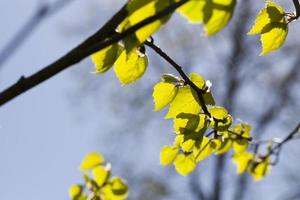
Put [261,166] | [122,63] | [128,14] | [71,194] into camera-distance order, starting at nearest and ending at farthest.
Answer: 1. [128,14]
2. [122,63]
3. [71,194]
4. [261,166]

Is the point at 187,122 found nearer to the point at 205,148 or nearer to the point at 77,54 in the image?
the point at 205,148

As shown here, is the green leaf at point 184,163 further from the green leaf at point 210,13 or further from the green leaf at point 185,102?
the green leaf at point 210,13

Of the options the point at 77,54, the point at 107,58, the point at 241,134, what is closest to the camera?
the point at 77,54

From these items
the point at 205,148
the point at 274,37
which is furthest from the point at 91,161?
the point at 274,37

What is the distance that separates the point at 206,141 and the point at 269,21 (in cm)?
15

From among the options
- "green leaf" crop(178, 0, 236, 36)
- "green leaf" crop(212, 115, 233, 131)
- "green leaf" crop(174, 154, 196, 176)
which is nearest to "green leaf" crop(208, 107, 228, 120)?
"green leaf" crop(212, 115, 233, 131)

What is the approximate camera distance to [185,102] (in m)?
0.54

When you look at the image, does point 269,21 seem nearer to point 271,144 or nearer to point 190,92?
point 190,92

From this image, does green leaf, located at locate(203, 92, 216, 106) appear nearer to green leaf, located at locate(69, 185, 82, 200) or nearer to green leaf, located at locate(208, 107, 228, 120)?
green leaf, located at locate(208, 107, 228, 120)

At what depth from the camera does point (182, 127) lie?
550 millimetres

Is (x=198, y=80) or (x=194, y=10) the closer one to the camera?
(x=194, y=10)

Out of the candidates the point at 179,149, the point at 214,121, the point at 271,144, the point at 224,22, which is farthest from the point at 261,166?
the point at 224,22

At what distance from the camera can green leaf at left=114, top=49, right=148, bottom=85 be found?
1.55ft

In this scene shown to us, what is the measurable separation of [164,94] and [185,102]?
0.02 m
